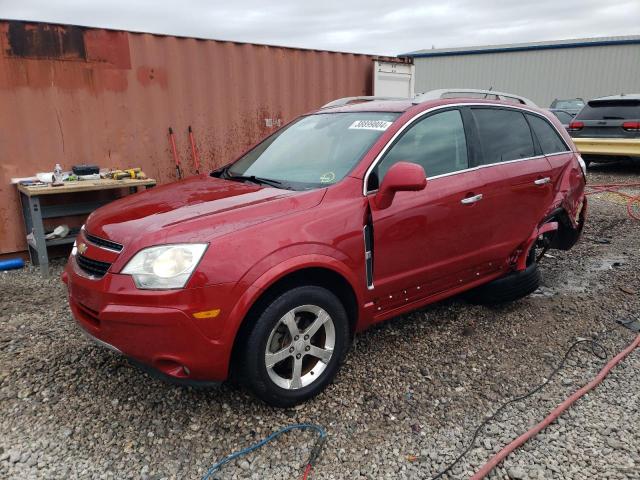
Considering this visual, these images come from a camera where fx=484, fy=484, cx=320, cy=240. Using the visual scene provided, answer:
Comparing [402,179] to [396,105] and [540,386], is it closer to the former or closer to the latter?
[396,105]

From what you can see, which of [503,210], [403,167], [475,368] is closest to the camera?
[403,167]

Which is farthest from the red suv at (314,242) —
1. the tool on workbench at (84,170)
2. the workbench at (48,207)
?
the tool on workbench at (84,170)

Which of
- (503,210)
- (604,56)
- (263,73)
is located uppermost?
(604,56)

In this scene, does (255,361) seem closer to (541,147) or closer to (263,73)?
(541,147)

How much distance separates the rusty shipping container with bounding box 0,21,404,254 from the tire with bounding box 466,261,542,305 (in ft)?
13.2

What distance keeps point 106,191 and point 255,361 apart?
13.5ft

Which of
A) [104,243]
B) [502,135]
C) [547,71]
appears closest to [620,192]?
[502,135]

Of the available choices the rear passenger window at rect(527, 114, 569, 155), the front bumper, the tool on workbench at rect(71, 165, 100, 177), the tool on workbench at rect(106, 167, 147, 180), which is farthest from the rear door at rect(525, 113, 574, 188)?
the tool on workbench at rect(71, 165, 100, 177)

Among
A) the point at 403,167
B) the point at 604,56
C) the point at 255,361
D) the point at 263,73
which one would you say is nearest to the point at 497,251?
the point at 403,167

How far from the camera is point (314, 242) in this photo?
2564 mm

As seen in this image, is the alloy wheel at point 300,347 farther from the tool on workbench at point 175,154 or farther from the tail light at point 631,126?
the tail light at point 631,126

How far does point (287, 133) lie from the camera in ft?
12.4

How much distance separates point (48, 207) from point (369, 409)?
172 inches

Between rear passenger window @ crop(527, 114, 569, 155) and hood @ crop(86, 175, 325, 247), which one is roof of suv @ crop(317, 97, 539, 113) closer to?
rear passenger window @ crop(527, 114, 569, 155)
